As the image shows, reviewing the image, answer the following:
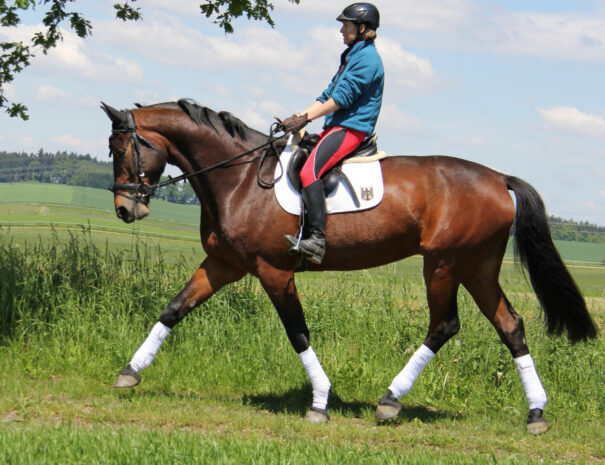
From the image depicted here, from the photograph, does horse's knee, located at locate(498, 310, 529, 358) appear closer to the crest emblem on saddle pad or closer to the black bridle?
the crest emblem on saddle pad

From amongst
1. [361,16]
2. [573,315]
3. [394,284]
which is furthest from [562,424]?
[361,16]

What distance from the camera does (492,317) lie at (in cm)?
656

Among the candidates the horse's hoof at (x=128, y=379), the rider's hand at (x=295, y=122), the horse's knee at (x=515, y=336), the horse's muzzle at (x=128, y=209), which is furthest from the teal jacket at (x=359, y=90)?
the horse's hoof at (x=128, y=379)

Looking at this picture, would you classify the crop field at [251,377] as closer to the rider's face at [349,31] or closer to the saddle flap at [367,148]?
the saddle flap at [367,148]

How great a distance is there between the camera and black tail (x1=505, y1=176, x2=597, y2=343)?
6.53 metres

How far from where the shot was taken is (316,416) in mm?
6199

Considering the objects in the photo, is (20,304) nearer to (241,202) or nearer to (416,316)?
(241,202)

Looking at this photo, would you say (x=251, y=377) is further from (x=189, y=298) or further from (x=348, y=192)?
(x=348, y=192)

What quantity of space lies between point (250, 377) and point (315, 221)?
2080 mm

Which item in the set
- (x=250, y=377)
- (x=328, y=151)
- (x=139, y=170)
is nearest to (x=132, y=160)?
(x=139, y=170)

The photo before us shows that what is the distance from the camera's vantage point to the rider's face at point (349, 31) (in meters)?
6.34

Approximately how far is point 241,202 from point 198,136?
747 millimetres

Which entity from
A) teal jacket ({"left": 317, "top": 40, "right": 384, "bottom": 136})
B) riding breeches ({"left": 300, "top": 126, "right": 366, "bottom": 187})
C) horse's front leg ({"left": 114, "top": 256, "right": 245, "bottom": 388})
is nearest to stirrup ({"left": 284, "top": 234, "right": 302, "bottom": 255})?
riding breeches ({"left": 300, "top": 126, "right": 366, "bottom": 187})

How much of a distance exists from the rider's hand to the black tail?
2007mm
